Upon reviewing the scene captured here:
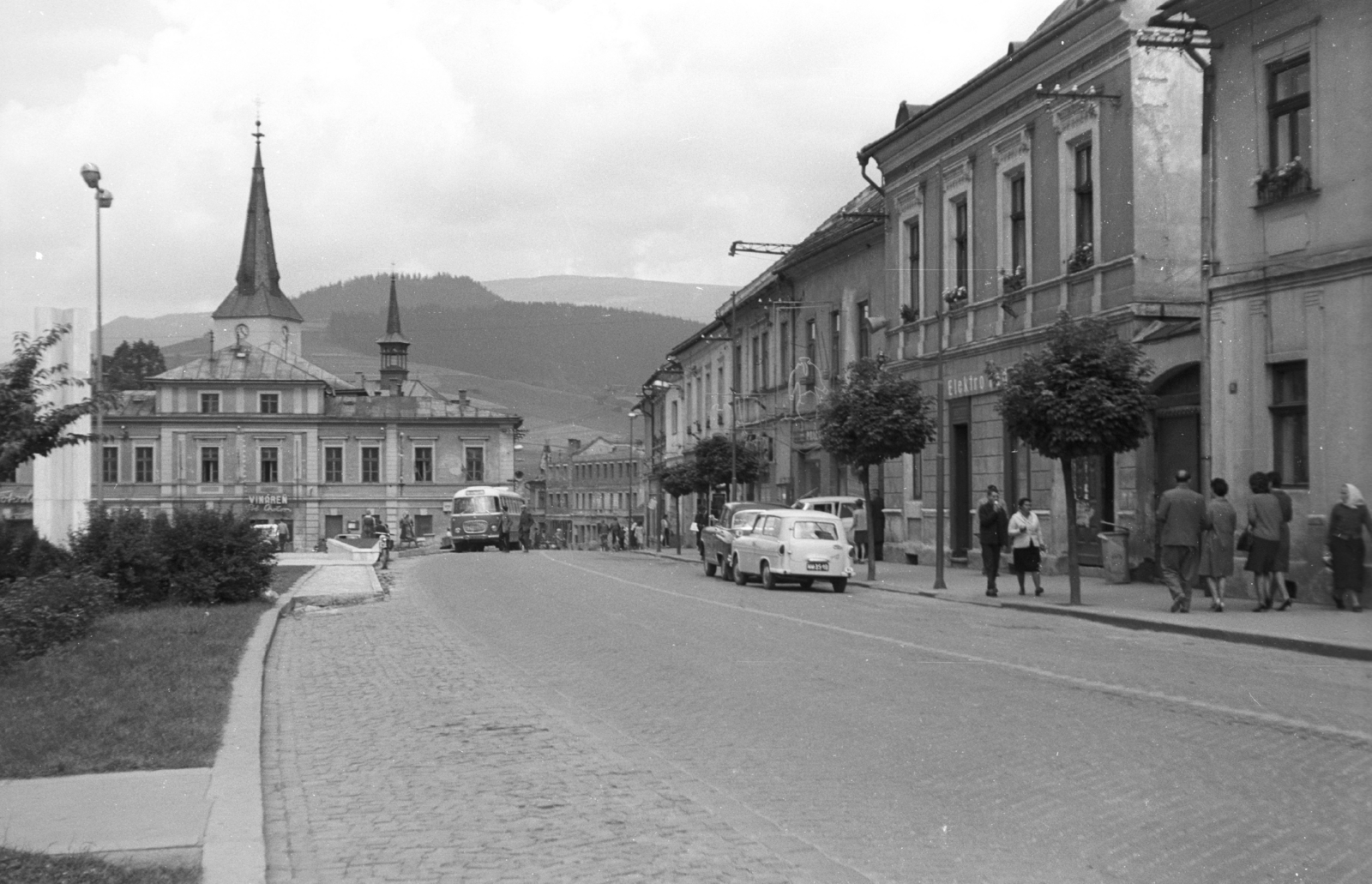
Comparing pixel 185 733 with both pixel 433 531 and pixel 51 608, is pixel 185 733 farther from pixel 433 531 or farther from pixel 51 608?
pixel 433 531

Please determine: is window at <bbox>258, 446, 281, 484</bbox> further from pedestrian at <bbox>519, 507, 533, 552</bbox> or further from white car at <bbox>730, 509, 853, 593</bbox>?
white car at <bbox>730, 509, 853, 593</bbox>

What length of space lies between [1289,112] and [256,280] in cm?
11137

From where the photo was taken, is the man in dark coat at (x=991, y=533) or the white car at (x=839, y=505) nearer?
the man in dark coat at (x=991, y=533)

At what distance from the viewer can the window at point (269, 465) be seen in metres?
96.9

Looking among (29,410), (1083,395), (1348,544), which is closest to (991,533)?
(1083,395)

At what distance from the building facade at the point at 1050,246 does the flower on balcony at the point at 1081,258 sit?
0.11 ft

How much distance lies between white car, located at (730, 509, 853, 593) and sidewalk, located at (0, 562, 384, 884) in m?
19.3

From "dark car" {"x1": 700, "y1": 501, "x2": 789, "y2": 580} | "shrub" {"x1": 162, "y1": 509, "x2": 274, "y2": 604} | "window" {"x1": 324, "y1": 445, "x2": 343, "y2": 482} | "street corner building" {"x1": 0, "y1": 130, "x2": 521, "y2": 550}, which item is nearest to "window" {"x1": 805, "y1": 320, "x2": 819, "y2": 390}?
"dark car" {"x1": 700, "y1": 501, "x2": 789, "y2": 580}

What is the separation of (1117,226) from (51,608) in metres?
19.8

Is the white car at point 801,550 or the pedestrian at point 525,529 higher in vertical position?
the white car at point 801,550

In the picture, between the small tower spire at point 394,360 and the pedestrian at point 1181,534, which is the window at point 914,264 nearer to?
the pedestrian at point 1181,534

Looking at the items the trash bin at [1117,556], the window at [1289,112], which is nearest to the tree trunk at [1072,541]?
the trash bin at [1117,556]

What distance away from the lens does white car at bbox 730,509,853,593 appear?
28172mm

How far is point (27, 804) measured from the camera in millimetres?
7453
